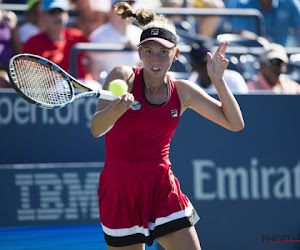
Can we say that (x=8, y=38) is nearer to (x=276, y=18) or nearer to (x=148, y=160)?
(x=148, y=160)

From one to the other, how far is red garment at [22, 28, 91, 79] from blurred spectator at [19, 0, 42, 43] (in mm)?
331

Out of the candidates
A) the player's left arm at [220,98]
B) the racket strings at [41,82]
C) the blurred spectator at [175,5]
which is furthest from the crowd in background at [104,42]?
the racket strings at [41,82]

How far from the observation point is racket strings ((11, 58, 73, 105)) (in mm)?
3973

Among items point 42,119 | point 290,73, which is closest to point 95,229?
point 42,119

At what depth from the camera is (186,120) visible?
5.87 metres

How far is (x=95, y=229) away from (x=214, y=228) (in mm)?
998

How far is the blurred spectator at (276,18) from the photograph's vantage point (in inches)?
336

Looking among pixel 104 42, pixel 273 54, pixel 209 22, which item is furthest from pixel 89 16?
pixel 273 54

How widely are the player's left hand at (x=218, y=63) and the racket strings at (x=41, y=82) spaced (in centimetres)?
84

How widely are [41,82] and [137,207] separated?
93cm

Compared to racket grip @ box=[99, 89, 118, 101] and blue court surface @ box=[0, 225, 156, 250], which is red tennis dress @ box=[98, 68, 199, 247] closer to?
racket grip @ box=[99, 89, 118, 101]

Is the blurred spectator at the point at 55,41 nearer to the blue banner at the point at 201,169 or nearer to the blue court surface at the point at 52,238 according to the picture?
the blue banner at the point at 201,169

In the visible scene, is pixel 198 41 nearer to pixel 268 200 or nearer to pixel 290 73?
pixel 290 73

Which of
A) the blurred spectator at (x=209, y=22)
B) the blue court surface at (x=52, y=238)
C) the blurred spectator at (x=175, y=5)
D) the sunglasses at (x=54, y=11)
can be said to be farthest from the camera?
the blurred spectator at (x=175, y=5)
